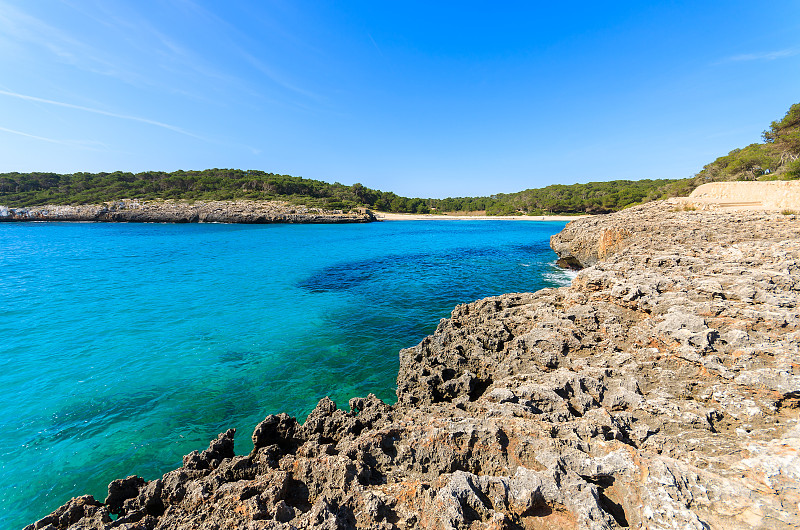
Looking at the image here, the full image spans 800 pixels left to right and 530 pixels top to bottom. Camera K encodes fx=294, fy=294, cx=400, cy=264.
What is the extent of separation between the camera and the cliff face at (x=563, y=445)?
296 cm

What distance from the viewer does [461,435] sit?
3865mm

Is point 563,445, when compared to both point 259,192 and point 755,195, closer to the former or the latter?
point 755,195

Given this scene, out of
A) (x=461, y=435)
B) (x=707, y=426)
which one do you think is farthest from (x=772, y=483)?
(x=461, y=435)

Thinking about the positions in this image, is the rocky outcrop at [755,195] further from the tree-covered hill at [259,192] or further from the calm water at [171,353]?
the tree-covered hill at [259,192]

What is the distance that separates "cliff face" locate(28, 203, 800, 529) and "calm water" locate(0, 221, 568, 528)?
8.70 feet

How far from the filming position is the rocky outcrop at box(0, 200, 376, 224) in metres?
79.5

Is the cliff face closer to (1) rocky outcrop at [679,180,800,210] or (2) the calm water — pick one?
(2) the calm water

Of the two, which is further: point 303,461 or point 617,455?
point 303,461

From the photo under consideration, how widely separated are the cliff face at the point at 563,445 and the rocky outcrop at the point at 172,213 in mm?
82557

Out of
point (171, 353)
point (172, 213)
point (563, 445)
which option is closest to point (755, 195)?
point (563, 445)

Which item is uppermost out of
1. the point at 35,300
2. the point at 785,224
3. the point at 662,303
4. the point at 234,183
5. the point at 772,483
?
the point at 234,183

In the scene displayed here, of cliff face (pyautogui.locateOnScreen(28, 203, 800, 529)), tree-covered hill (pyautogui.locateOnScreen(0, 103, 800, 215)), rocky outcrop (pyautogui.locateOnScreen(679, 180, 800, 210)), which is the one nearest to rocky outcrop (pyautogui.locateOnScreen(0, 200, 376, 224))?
tree-covered hill (pyautogui.locateOnScreen(0, 103, 800, 215))

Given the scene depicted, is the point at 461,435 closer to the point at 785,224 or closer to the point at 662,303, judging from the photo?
the point at 662,303

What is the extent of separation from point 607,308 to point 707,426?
13.1 ft
